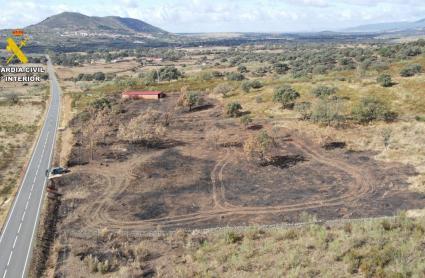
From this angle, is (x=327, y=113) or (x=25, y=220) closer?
(x=25, y=220)

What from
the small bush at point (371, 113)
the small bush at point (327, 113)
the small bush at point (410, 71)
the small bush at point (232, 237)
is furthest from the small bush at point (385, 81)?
the small bush at point (232, 237)

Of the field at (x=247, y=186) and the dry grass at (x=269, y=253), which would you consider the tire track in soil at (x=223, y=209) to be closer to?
the field at (x=247, y=186)

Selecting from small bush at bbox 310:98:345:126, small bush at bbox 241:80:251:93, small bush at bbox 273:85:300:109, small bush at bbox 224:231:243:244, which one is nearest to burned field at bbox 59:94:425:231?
small bush at bbox 310:98:345:126

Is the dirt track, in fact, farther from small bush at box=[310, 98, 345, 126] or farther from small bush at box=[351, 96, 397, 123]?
small bush at box=[351, 96, 397, 123]

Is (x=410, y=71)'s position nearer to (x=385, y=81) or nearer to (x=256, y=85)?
(x=385, y=81)

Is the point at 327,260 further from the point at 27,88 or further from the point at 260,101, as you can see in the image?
the point at 27,88

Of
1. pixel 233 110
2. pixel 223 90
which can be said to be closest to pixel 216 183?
pixel 233 110
